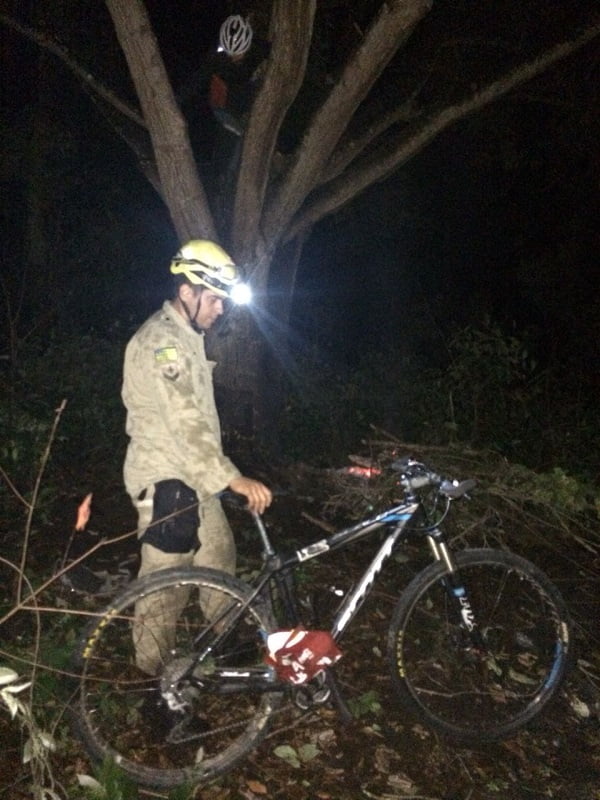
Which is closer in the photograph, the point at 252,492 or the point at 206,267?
the point at 252,492

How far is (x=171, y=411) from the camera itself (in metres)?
3.09

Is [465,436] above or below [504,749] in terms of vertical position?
above

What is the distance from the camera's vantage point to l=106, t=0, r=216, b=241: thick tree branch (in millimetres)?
4758

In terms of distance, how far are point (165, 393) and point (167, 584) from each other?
84 cm

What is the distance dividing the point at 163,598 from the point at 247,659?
52 centimetres

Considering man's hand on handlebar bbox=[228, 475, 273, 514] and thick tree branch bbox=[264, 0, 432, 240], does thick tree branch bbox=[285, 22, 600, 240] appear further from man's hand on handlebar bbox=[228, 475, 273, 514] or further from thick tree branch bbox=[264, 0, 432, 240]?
man's hand on handlebar bbox=[228, 475, 273, 514]

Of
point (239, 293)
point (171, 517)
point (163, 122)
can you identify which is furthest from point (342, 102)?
point (171, 517)

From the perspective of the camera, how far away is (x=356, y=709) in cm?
370

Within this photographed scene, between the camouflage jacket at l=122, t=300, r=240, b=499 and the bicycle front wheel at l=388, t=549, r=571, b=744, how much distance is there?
120 cm

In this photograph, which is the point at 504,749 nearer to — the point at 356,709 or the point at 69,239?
the point at 356,709

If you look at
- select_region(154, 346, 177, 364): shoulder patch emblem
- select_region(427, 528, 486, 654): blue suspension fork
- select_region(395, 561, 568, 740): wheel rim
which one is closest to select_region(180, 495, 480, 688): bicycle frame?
select_region(427, 528, 486, 654): blue suspension fork

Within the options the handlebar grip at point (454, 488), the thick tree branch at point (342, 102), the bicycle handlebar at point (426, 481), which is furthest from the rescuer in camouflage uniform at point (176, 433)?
the thick tree branch at point (342, 102)

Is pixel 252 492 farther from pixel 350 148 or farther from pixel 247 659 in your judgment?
pixel 350 148

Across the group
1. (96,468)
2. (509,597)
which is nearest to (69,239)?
(96,468)
